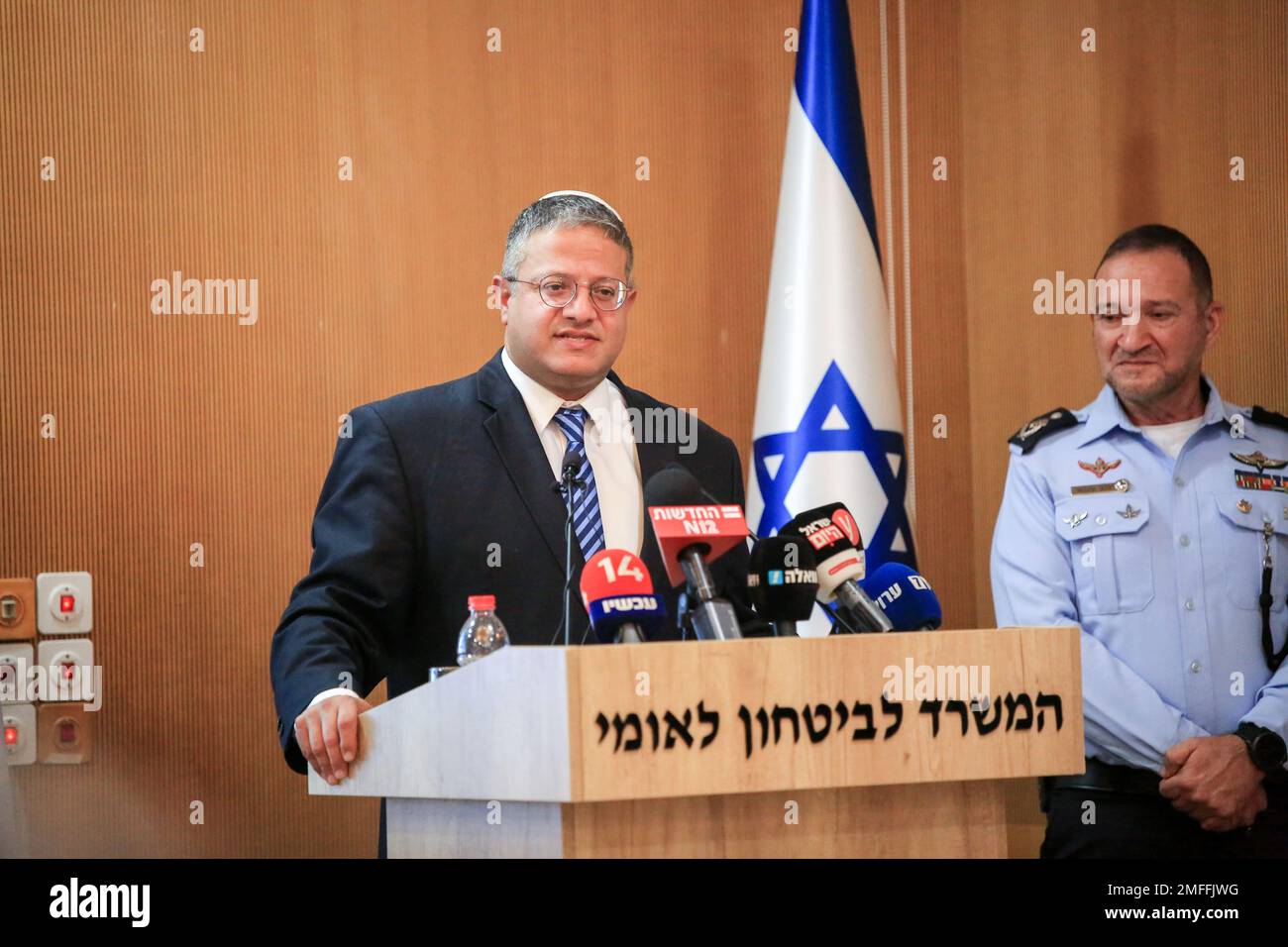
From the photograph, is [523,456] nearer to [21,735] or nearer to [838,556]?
[838,556]

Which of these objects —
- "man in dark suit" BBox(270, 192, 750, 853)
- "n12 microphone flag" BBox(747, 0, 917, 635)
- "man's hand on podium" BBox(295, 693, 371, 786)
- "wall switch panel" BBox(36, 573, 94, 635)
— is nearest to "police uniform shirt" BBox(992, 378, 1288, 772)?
"n12 microphone flag" BBox(747, 0, 917, 635)

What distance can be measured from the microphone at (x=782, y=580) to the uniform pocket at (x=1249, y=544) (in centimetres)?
174

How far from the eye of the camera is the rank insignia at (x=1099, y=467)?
332 cm

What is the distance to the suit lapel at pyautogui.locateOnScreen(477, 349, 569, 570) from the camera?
249 cm

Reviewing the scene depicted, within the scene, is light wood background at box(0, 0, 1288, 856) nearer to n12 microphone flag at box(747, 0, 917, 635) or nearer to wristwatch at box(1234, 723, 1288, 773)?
n12 microphone flag at box(747, 0, 917, 635)

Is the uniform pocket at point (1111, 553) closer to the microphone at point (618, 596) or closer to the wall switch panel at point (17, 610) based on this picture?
the microphone at point (618, 596)

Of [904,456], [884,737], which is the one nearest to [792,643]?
[884,737]

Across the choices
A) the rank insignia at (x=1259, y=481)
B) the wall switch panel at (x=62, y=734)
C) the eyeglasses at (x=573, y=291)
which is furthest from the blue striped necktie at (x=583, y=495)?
the wall switch panel at (x=62, y=734)

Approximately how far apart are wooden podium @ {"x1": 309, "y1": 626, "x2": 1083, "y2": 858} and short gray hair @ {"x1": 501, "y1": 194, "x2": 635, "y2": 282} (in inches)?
41.8

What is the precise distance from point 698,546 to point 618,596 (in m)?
0.13

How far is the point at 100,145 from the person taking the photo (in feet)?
12.2

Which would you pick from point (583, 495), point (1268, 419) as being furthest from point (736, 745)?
point (1268, 419)
